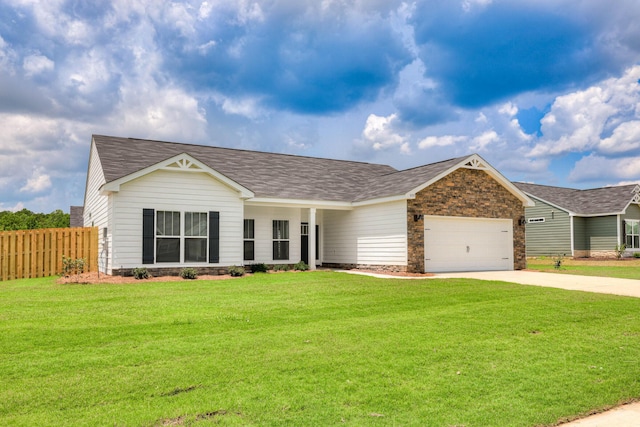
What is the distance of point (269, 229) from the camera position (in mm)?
19766

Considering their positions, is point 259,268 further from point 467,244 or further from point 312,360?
point 312,360

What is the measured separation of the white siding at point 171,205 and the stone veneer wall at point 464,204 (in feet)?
21.4

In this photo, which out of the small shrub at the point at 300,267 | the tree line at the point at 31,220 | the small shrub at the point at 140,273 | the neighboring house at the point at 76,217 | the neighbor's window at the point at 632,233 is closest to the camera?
the small shrub at the point at 140,273

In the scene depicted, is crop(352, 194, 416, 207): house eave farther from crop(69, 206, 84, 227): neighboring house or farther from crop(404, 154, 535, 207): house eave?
crop(69, 206, 84, 227): neighboring house

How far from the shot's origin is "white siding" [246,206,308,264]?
19422 mm

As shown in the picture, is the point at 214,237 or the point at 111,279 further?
the point at 214,237

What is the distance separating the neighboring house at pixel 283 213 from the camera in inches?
631

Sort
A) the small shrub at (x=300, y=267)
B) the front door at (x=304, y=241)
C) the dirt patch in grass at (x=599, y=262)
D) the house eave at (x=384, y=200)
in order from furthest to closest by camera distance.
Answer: the dirt patch in grass at (x=599, y=262) < the front door at (x=304, y=241) < the small shrub at (x=300, y=267) < the house eave at (x=384, y=200)

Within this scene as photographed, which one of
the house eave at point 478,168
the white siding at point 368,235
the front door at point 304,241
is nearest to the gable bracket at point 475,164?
the house eave at point 478,168

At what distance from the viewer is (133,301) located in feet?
33.3

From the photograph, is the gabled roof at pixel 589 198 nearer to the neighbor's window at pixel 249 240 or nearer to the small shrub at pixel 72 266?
the neighbor's window at pixel 249 240

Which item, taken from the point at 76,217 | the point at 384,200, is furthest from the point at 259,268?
the point at 76,217

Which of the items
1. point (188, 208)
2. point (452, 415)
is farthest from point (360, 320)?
point (188, 208)

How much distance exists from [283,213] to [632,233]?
23776 millimetres
